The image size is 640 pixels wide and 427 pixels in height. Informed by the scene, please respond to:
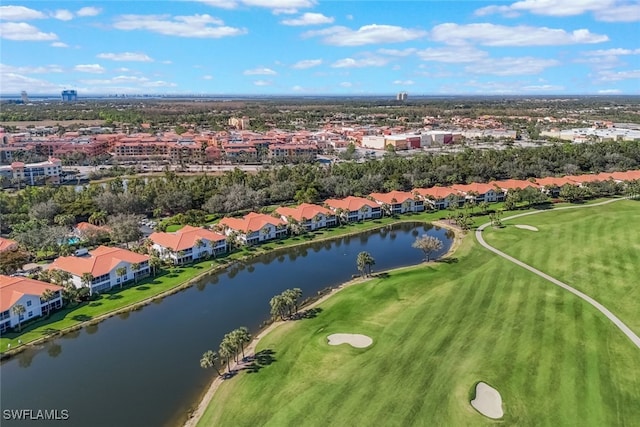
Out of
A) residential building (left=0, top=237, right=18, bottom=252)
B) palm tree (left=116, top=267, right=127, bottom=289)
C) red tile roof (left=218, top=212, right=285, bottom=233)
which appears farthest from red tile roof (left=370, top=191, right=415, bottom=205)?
residential building (left=0, top=237, right=18, bottom=252)

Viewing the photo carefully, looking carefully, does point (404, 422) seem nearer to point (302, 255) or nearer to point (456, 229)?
point (302, 255)

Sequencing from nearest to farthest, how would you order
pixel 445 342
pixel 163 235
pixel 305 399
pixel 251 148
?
1. pixel 305 399
2. pixel 445 342
3. pixel 163 235
4. pixel 251 148

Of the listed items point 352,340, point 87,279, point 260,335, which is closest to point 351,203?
point 260,335

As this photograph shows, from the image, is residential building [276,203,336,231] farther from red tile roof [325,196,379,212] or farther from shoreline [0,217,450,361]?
shoreline [0,217,450,361]

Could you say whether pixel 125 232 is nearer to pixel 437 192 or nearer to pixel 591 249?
pixel 437 192

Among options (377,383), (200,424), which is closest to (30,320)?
(200,424)

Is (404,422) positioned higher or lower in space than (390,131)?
lower
